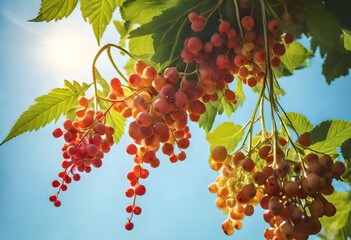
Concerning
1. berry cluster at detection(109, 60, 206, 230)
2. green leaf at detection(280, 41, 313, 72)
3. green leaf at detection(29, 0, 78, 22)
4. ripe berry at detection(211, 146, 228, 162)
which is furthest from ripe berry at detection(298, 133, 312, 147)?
green leaf at detection(29, 0, 78, 22)

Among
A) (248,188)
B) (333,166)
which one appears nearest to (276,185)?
(248,188)

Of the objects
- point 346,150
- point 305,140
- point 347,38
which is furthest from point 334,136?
point 347,38

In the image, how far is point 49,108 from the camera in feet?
6.55

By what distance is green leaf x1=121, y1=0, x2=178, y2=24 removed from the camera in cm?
197

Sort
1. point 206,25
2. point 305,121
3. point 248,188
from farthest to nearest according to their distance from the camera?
point 305,121, point 206,25, point 248,188

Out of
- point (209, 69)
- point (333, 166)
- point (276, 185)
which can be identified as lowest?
point (276, 185)

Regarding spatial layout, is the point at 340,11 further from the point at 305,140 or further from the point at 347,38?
the point at 305,140

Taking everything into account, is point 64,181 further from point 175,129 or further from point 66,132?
point 175,129

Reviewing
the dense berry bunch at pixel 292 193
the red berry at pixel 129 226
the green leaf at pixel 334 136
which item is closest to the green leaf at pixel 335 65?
the green leaf at pixel 334 136

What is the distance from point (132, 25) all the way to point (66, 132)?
61 cm

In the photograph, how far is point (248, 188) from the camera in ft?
5.14

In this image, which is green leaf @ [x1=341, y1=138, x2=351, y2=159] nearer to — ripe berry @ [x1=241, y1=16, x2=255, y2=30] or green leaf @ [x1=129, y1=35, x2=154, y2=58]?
ripe berry @ [x1=241, y1=16, x2=255, y2=30]

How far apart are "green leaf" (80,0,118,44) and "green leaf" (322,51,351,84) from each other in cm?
155

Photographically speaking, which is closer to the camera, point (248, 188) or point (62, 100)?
point (248, 188)
